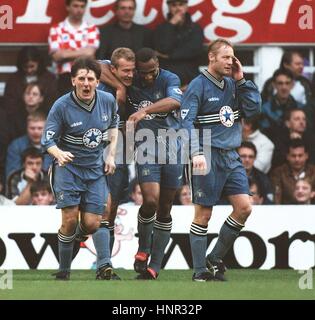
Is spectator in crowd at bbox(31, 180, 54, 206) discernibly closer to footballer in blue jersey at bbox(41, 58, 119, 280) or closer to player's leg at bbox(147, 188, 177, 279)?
player's leg at bbox(147, 188, 177, 279)

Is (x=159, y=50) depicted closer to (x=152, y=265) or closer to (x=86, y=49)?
(x=86, y=49)

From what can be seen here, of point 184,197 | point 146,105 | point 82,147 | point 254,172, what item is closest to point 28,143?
point 184,197

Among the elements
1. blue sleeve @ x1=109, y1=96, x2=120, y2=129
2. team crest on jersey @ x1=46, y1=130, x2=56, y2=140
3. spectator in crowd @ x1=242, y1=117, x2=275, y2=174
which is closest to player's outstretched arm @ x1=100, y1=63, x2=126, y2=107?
blue sleeve @ x1=109, y1=96, x2=120, y2=129

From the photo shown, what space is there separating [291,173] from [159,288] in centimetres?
474

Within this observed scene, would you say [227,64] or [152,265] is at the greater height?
[227,64]

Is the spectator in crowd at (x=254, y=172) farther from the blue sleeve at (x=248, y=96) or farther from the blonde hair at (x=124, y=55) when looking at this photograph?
the blonde hair at (x=124, y=55)

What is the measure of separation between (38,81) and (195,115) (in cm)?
431

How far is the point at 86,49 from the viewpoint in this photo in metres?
16.5

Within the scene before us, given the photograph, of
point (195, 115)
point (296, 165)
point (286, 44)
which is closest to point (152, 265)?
point (195, 115)

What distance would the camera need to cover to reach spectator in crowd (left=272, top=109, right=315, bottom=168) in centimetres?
1678

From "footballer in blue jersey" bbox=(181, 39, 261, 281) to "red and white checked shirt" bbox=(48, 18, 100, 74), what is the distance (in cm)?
364

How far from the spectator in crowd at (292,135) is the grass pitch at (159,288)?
2794 millimetres

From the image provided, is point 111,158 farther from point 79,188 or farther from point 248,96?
point 248,96

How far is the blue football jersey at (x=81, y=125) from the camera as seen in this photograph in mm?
12898
